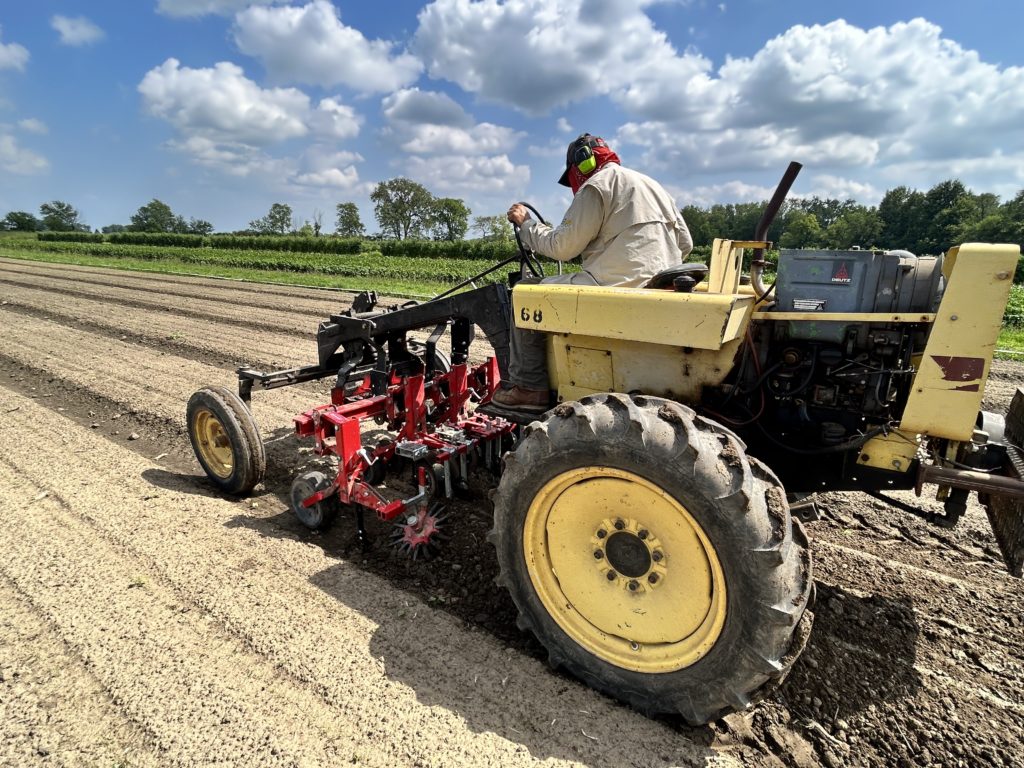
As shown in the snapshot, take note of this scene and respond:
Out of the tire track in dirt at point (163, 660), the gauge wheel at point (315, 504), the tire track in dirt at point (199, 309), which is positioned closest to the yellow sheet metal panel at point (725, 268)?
the tire track in dirt at point (163, 660)

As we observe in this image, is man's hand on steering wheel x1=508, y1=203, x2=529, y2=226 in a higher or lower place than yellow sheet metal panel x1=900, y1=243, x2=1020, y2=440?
higher

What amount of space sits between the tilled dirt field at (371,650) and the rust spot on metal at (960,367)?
1452mm

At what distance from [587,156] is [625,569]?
226cm

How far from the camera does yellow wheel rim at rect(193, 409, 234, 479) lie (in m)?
4.38

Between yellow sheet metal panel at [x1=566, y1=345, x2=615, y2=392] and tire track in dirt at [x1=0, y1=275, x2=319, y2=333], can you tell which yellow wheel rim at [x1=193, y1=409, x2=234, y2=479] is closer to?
yellow sheet metal panel at [x1=566, y1=345, x2=615, y2=392]

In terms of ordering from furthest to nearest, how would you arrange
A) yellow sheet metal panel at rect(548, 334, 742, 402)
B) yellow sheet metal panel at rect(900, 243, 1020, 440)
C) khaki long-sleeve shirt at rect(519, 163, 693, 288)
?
1. khaki long-sleeve shirt at rect(519, 163, 693, 288)
2. yellow sheet metal panel at rect(548, 334, 742, 402)
3. yellow sheet metal panel at rect(900, 243, 1020, 440)

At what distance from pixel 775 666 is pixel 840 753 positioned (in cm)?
63

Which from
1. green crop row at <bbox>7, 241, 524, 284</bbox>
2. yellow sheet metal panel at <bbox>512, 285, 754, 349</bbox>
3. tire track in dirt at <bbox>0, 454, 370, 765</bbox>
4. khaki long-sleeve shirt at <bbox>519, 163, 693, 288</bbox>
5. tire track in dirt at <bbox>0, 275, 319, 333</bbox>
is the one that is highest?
khaki long-sleeve shirt at <bbox>519, 163, 693, 288</bbox>

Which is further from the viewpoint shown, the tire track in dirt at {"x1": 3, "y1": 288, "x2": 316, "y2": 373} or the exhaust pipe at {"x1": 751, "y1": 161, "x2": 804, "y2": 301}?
the tire track in dirt at {"x1": 3, "y1": 288, "x2": 316, "y2": 373}

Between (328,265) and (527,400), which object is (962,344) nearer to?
(527,400)

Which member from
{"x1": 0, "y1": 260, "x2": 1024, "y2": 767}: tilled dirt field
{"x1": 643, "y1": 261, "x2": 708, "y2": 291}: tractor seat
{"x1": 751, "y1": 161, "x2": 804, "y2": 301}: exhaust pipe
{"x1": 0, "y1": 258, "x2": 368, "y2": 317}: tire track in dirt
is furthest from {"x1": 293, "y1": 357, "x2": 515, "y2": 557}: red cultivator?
{"x1": 0, "y1": 258, "x2": 368, "y2": 317}: tire track in dirt

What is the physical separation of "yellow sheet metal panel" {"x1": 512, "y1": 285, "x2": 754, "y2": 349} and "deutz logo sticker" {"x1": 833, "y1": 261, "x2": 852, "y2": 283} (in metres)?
0.34

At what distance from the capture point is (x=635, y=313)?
2.43 m

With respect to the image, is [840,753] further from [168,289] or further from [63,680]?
[168,289]
